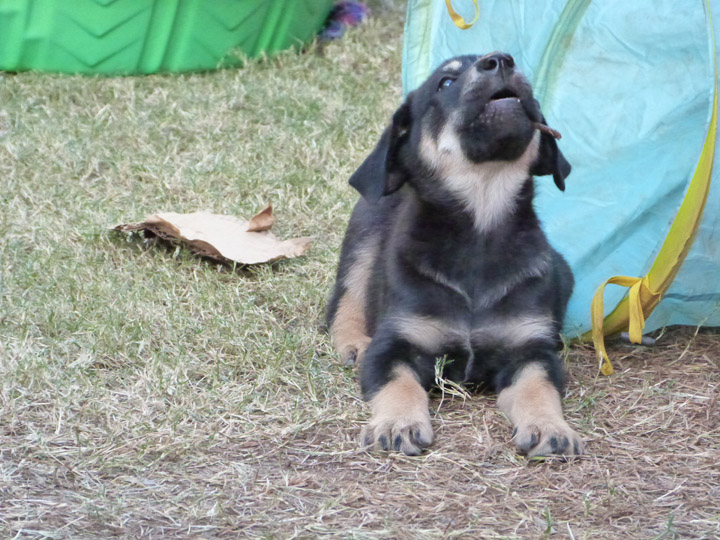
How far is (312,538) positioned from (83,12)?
18.2 ft

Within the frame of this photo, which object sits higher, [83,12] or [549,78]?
[549,78]

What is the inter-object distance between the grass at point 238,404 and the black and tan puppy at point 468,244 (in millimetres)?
150

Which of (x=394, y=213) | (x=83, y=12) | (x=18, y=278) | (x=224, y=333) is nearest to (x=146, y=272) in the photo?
(x=18, y=278)

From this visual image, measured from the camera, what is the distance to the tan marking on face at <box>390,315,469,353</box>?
341 cm

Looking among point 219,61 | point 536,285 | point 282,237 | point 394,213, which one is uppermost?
point 536,285

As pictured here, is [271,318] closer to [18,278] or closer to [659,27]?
[18,278]

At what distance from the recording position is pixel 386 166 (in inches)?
138

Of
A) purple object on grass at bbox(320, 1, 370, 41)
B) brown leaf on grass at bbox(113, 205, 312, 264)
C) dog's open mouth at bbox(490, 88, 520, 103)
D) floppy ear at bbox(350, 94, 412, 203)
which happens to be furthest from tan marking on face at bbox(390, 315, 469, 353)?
purple object on grass at bbox(320, 1, 370, 41)

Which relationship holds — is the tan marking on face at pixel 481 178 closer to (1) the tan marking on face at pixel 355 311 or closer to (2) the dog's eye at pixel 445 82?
(2) the dog's eye at pixel 445 82

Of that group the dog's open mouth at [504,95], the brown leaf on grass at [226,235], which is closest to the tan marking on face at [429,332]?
the dog's open mouth at [504,95]

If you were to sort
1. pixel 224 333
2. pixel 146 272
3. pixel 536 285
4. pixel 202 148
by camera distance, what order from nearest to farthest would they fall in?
pixel 536 285 → pixel 224 333 → pixel 146 272 → pixel 202 148

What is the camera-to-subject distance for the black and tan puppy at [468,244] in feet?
11.0

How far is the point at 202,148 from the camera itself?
6062 mm

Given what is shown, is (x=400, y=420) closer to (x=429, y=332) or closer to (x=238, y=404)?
(x=429, y=332)
